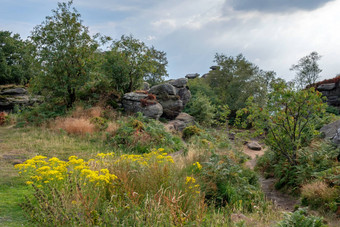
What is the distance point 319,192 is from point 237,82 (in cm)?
2123

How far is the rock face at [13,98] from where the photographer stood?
18969mm

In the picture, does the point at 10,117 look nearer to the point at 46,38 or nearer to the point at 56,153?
the point at 46,38

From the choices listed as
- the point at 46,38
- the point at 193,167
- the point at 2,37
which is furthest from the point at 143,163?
the point at 2,37

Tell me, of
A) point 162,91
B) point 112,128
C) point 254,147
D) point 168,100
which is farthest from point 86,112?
point 254,147

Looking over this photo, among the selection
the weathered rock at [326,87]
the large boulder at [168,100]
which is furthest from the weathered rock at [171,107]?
the weathered rock at [326,87]

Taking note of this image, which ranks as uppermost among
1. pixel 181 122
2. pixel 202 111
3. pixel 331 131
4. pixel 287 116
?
pixel 287 116

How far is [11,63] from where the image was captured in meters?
28.6

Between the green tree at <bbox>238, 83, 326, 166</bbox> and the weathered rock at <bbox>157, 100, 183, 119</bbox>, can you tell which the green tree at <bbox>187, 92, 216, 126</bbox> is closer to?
the weathered rock at <bbox>157, 100, 183, 119</bbox>

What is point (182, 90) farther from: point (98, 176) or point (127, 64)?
point (98, 176)

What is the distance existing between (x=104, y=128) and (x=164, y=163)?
7.53 metres

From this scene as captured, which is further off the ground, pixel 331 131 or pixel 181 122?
pixel 331 131

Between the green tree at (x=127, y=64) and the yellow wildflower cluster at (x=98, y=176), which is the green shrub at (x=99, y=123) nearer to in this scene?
the green tree at (x=127, y=64)

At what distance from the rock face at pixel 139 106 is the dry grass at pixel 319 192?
10.3 m

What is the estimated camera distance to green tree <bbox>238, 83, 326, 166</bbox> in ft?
26.1
